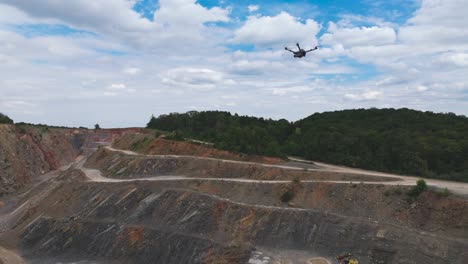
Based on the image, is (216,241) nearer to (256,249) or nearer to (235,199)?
(256,249)

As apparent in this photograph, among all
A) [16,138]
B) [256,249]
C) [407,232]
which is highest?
[16,138]

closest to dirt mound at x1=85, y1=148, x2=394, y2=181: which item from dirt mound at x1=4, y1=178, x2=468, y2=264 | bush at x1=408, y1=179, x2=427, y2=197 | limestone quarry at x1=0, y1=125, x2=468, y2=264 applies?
limestone quarry at x1=0, y1=125, x2=468, y2=264

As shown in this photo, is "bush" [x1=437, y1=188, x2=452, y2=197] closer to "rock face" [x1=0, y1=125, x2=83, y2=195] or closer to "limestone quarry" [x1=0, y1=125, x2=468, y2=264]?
"limestone quarry" [x1=0, y1=125, x2=468, y2=264]

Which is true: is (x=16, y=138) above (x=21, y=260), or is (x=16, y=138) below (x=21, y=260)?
above

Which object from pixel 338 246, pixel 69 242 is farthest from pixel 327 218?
pixel 69 242

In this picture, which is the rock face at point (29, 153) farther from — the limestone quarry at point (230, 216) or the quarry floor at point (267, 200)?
the quarry floor at point (267, 200)

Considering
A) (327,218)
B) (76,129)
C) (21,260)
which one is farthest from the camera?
(76,129)
